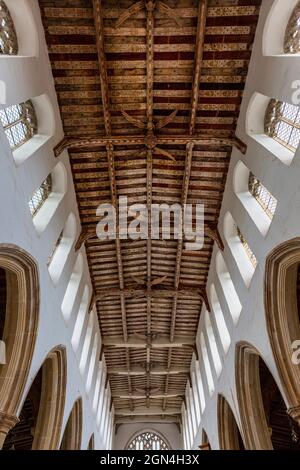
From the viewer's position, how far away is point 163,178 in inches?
453

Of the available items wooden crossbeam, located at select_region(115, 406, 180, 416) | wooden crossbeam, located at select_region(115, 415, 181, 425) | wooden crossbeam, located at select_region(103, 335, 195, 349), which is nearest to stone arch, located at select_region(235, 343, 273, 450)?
wooden crossbeam, located at select_region(103, 335, 195, 349)

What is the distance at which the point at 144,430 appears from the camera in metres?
24.5

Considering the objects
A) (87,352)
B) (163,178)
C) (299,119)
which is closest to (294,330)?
(299,119)

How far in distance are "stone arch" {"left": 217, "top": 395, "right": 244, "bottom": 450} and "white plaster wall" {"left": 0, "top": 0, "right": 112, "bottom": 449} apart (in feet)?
17.1

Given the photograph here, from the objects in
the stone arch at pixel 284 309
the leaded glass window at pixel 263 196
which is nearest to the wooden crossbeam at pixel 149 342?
the leaded glass window at pixel 263 196

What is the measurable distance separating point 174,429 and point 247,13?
23.7m

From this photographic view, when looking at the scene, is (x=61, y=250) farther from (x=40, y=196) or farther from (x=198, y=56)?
(x=198, y=56)

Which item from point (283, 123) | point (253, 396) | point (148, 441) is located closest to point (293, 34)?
point (283, 123)

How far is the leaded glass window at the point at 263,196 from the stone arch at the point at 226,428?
23.0ft

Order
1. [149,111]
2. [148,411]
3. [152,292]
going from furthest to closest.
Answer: [148,411] < [152,292] < [149,111]

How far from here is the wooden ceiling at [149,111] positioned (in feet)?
26.5

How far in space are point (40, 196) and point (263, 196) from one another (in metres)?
5.46

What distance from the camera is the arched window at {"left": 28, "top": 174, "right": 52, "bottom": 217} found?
352 inches
